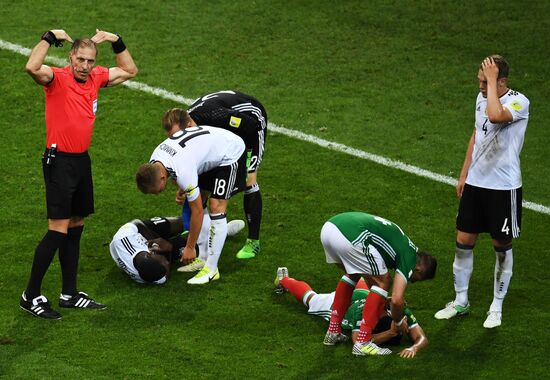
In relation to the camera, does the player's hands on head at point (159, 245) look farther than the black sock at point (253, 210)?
No

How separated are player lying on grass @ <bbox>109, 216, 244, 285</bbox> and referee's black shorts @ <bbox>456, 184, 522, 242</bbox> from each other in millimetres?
2875

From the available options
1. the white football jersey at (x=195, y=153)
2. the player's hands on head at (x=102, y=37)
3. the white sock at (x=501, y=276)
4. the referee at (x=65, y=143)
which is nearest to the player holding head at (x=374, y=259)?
the white sock at (x=501, y=276)

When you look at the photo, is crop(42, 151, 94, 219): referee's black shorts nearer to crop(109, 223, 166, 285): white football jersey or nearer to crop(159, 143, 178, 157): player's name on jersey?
crop(159, 143, 178, 157): player's name on jersey

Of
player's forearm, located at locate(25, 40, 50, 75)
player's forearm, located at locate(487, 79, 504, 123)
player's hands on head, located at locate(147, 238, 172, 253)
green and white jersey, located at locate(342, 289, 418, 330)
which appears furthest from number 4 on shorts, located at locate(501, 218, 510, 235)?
player's forearm, located at locate(25, 40, 50, 75)

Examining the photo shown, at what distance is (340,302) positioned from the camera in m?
10.3

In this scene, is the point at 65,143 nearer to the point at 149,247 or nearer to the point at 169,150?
the point at 169,150

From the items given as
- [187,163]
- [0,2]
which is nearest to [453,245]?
[187,163]

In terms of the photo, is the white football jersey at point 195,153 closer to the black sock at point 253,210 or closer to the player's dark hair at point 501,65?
the black sock at point 253,210

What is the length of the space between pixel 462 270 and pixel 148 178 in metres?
2.97

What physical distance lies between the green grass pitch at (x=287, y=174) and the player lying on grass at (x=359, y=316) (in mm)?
137

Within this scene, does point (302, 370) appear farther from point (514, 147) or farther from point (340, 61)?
point (340, 61)

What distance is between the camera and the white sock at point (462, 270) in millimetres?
10820

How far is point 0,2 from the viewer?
61.1 feet

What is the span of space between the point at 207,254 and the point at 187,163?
1.18 m
